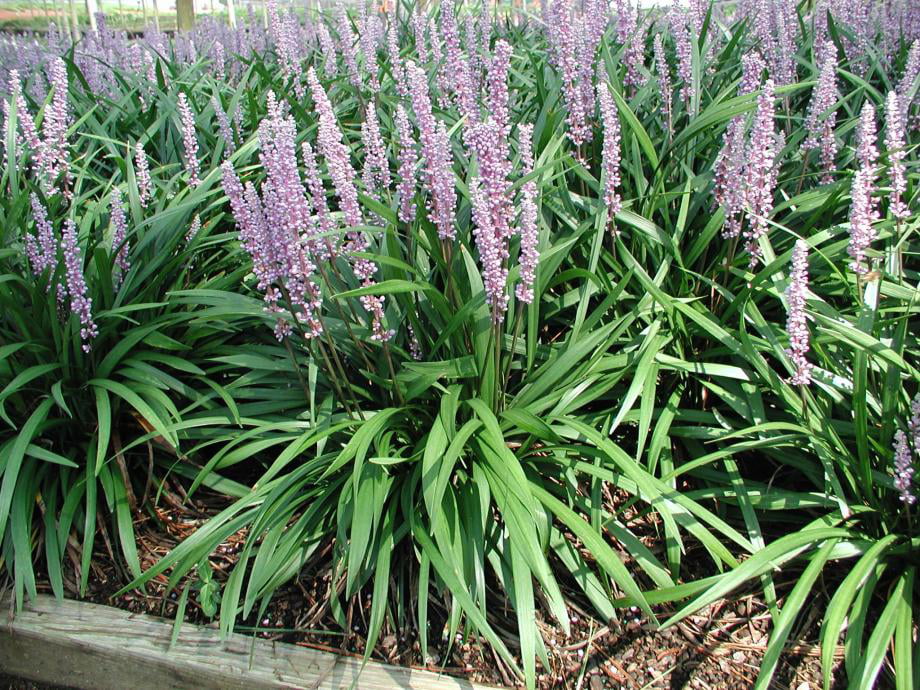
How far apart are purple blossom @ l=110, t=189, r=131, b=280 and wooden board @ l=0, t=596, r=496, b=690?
4.38 feet

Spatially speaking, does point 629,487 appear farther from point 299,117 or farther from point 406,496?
point 299,117

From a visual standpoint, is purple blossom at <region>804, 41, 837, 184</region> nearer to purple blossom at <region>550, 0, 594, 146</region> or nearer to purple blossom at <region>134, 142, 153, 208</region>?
purple blossom at <region>550, 0, 594, 146</region>

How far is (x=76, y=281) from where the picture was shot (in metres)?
2.89

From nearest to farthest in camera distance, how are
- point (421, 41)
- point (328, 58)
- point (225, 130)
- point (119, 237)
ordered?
point (119, 237) → point (225, 130) → point (421, 41) → point (328, 58)

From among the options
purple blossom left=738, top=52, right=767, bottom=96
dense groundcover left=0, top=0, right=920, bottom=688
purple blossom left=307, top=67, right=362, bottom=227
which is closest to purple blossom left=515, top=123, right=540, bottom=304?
dense groundcover left=0, top=0, right=920, bottom=688

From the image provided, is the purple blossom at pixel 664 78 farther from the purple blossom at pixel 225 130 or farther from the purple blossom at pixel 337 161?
the purple blossom at pixel 225 130

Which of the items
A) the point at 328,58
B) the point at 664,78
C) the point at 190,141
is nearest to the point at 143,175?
the point at 190,141

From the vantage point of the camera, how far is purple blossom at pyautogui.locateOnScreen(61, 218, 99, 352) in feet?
9.32

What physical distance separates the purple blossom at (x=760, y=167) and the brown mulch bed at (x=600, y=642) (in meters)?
1.25

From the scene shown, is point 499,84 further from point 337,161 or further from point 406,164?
point 337,161

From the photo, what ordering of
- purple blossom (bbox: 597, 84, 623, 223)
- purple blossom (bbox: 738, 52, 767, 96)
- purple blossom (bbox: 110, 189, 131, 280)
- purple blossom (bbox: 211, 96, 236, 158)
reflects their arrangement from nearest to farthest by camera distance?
purple blossom (bbox: 597, 84, 623, 223)
purple blossom (bbox: 110, 189, 131, 280)
purple blossom (bbox: 738, 52, 767, 96)
purple blossom (bbox: 211, 96, 236, 158)

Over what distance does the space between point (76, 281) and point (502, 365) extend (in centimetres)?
161

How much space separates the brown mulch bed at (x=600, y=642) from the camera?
2.59m

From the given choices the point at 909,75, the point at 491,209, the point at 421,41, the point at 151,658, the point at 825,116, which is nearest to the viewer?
the point at 491,209
